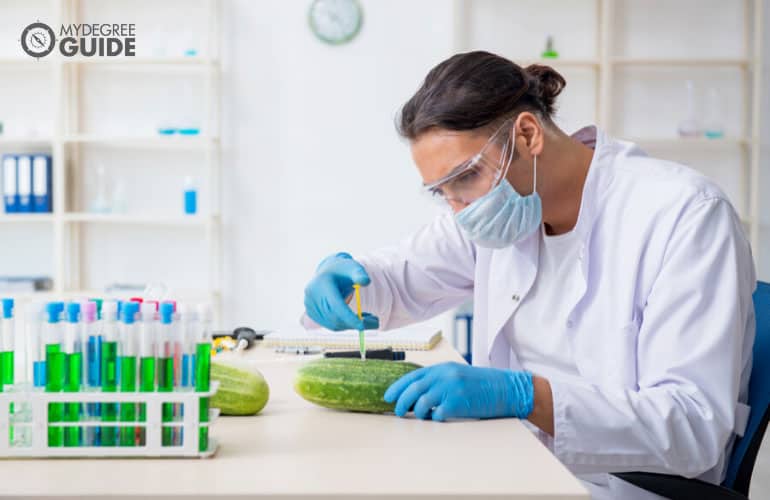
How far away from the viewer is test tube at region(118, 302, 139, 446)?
1.06 meters

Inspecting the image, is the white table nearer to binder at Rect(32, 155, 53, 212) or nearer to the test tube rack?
the test tube rack

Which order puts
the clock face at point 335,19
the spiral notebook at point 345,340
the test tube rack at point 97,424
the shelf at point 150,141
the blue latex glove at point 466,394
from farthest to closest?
the clock face at point 335,19 → the shelf at point 150,141 → the spiral notebook at point 345,340 → the blue latex glove at point 466,394 → the test tube rack at point 97,424

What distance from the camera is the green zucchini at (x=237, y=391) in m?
1.30

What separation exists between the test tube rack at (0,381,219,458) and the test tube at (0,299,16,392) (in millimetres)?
24

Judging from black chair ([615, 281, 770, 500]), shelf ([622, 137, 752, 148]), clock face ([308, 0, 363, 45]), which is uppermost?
clock face ([308, 0, 363, 45])

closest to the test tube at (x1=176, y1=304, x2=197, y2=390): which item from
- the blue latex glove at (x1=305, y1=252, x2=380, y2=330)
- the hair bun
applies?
the blue latex glove at (x1=305, y1=252, x2=380, y2=330)

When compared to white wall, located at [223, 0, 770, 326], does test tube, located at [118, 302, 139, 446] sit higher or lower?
lower

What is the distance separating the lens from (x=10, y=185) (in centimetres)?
406

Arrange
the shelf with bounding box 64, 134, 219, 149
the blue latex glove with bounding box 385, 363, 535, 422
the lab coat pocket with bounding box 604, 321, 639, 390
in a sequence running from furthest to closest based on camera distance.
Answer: the shelf with bounding box 64, 134, 219, 149 < the lab coat pocket with bounding box 604, 321, 639, 390 < the blue latex glove with bounding box 385, 363, 535, 422

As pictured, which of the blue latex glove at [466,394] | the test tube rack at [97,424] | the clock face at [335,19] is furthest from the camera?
the clock face at [335,19]

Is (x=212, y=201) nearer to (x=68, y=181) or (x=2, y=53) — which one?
(x=68, y=181)

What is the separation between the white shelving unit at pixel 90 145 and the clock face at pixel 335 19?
47cm

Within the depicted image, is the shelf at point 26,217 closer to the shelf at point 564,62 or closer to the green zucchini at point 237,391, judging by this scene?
the shelf at point 564,62

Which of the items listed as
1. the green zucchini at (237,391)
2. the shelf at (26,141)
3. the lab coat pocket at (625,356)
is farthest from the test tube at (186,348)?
the shelf at (26,141)
